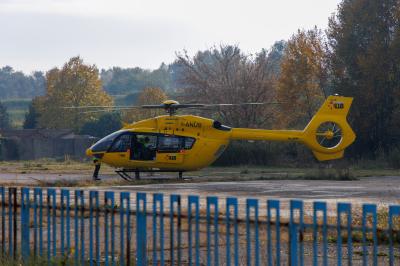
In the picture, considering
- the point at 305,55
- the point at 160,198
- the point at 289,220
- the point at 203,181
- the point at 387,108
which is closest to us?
the point at 289,220

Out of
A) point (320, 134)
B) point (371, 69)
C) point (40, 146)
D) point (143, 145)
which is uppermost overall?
point (371, 69)

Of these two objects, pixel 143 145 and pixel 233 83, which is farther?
pixel 233 83

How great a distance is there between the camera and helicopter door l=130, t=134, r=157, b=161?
31.3 meters

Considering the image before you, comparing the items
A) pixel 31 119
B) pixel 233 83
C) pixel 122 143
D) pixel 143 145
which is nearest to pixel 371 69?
pixel 233 83

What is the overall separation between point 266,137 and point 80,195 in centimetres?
2292

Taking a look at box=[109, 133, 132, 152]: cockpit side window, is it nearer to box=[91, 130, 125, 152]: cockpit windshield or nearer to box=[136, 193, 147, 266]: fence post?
box=[91, 130, 125, 152]: cockpit windshield

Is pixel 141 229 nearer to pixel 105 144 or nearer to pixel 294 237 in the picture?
pixel 294 237

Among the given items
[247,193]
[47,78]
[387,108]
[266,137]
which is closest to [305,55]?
[387,108]

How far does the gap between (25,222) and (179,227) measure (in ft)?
9.95

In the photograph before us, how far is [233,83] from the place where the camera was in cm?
5531

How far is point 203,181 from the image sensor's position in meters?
30.2

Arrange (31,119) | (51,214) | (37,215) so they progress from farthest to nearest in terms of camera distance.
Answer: (31,119) → (37,215) → (51,214)

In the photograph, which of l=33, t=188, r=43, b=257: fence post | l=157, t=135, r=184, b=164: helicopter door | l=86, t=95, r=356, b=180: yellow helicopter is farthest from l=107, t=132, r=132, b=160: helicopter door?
l=33, t=188, r=43, b=257: fence post

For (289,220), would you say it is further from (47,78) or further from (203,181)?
(47,78)
